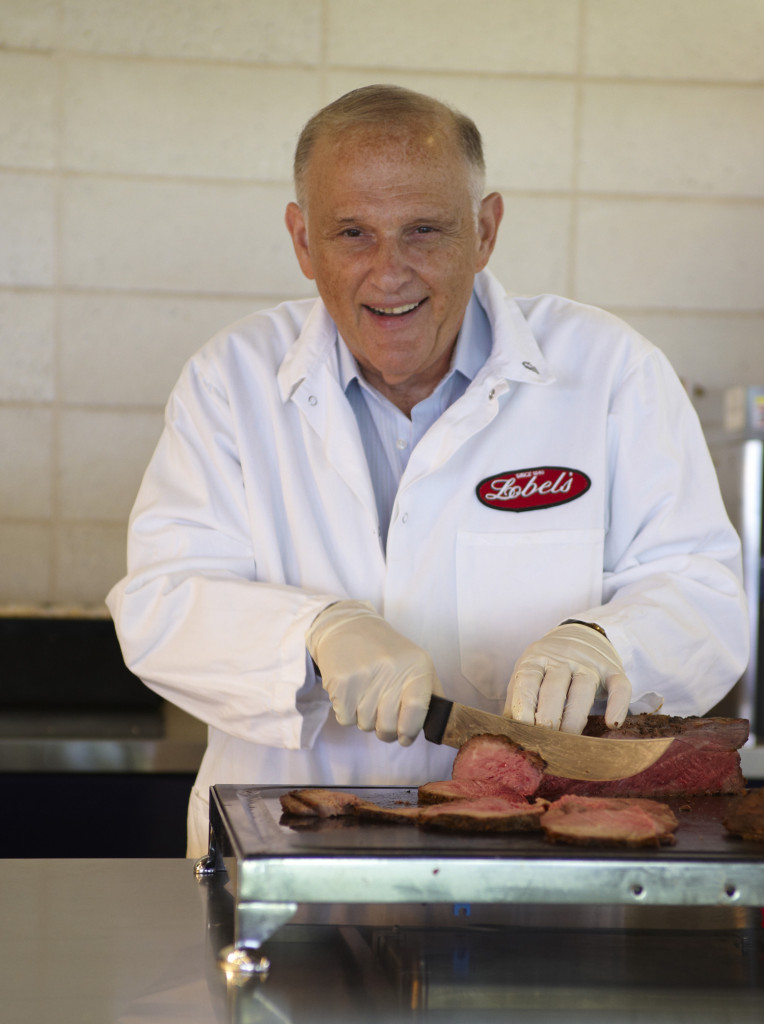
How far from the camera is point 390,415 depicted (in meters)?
1.78

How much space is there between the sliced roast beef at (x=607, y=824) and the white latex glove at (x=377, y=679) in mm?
302

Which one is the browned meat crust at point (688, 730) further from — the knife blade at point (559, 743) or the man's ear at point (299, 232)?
the man's ear at point (299, 232)

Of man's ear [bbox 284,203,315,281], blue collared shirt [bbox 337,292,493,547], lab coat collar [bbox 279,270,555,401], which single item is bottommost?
blue collared shirt [bbox 337,292,493,547]

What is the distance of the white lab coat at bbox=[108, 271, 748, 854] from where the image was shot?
5.32ft

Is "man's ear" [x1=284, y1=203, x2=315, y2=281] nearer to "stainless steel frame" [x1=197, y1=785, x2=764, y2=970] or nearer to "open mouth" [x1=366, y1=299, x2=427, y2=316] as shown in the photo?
"open mouth" [x1=366, y1=299, x2=427, y2=316]

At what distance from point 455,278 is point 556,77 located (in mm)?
Answer: 1791

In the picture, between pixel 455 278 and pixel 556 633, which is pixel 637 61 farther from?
pixel 556 633

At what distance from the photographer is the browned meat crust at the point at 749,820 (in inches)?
38.7

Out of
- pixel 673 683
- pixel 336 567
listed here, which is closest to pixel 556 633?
pixel 673 683

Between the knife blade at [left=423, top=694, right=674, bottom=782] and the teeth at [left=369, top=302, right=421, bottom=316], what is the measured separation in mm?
581

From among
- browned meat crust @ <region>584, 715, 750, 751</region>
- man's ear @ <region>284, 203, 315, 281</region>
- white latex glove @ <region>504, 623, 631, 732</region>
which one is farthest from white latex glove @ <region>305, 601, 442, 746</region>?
man's ear @ <region>284, 203, 315, 281</region>

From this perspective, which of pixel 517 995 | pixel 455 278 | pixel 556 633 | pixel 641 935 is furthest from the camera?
pixel 455 278

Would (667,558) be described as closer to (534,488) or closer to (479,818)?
(534,488)

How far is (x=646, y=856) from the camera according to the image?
902mm
